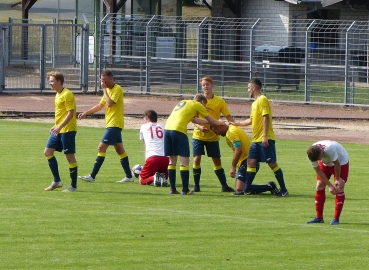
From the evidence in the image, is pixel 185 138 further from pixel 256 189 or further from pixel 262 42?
pixel 262 42

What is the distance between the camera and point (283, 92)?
32.1 m

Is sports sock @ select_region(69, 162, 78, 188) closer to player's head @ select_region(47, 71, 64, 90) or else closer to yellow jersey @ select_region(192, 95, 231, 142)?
player's head @ select_region(47, 71, 64, 90)

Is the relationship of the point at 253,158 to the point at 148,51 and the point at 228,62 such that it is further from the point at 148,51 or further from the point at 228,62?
the point at 148,51

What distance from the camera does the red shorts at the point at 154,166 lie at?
48.1ft

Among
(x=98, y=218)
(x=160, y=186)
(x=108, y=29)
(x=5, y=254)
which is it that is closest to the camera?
(x=5, y=254)

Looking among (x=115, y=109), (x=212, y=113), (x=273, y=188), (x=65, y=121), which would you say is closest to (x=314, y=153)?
(x=273, y=188)

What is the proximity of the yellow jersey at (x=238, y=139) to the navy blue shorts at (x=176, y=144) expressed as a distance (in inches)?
36.8

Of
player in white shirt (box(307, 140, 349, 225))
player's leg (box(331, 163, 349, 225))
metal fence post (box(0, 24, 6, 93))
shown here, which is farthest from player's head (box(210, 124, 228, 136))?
metal fence post (box(0, 24, 6, 93))

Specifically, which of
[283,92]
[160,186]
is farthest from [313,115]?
[160,186]

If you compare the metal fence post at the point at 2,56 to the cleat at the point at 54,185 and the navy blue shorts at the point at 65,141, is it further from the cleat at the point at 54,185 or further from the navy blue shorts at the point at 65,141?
the navy blue shorts at the point at 65,141

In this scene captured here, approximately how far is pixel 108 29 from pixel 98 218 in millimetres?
23970

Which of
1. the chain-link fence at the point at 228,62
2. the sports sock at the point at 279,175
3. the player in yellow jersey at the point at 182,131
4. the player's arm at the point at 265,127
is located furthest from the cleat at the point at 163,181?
the chain-link fence at the point at 228,62

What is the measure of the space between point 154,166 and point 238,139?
1.59m

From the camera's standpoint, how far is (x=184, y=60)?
32.5 metres
